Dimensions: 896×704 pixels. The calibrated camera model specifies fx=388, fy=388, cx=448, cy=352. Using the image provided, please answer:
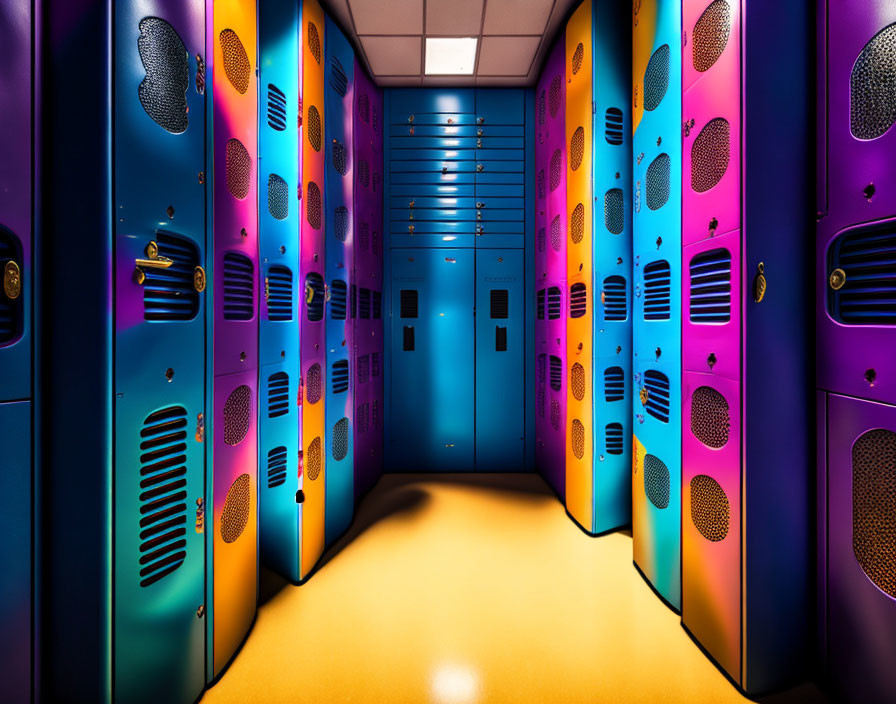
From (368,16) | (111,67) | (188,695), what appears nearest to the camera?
(111,67)

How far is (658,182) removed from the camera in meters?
1.78

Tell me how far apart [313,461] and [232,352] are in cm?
81

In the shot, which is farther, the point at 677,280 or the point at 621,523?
the point at 621,523

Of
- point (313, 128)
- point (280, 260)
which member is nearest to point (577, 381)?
point (280, 260)

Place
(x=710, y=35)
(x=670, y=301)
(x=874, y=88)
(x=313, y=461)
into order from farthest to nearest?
(x=313, y=461), (x=670, y=301), (x=710, y=35), (x=874, y=88)

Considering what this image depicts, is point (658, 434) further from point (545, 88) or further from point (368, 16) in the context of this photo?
point (368, 16)

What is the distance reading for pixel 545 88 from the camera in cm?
300

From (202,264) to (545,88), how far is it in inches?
115

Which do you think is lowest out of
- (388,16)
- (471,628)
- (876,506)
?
(471,628)

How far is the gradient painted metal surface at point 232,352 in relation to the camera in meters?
1.34

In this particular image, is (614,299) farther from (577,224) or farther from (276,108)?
(276,108)

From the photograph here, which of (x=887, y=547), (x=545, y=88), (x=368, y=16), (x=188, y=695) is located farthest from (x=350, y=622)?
(x=545, y=88)

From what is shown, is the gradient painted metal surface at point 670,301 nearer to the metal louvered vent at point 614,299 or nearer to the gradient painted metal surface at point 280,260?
the metal louvered vent at point 614,299

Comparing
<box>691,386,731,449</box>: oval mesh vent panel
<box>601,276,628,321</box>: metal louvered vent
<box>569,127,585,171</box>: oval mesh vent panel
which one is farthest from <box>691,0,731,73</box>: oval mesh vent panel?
<box>691,386,731,449</box>: oval mesh vent panel
